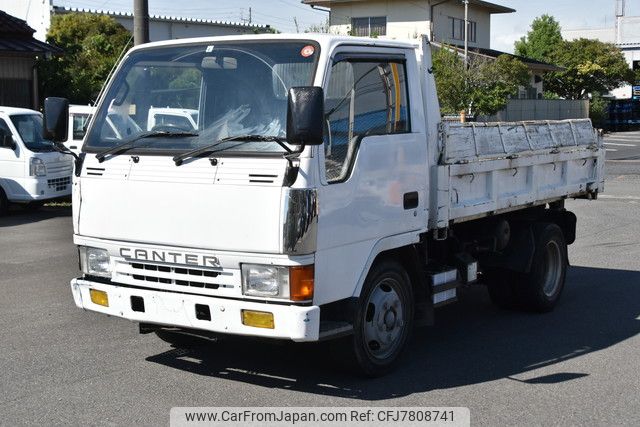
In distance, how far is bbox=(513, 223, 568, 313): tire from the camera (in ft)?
30.4

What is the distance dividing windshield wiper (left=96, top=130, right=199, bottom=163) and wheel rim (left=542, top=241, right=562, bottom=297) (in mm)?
4308

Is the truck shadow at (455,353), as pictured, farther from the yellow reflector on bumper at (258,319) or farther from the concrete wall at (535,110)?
the concrete wall at (535,110)

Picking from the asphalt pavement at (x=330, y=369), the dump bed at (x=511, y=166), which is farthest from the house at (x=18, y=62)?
the dump bed at (x=511, y=166)

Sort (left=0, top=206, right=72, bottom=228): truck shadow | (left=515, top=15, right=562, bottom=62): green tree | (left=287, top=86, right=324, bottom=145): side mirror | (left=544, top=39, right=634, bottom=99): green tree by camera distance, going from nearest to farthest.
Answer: (left=287, top=86, right=324, bottom=145): side mirror → (left=0, top=206, right=72, bottom=228): truck shadow → (left=544, top=39, right=634, bottom=99): green tree → (left=515, top=15, right=562, bottom=62): green tree

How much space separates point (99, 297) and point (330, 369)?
175 centimetres

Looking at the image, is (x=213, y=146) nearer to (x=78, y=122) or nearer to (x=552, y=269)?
(x=552, y=269)

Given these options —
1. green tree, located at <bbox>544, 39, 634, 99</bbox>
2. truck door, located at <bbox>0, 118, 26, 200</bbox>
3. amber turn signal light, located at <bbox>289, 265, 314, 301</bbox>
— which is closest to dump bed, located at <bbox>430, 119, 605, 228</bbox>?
amber turn signal light, located at <bbox>289, 265, 314, 301</bbox>

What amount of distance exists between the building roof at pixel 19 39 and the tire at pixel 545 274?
17.2m

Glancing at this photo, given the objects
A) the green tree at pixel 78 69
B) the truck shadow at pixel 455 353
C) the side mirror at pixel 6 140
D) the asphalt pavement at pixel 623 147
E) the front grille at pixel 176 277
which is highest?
the green tree at pixel 78 69

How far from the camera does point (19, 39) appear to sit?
2466 cm

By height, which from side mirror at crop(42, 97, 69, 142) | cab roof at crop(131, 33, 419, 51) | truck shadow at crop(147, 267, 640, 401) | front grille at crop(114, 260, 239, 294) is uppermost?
cab roof at crop(131, 33, 419, 51)

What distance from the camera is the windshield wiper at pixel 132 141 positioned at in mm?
6758

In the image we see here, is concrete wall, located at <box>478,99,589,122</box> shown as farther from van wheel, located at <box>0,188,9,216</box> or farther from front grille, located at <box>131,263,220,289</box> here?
front grille, located at <box>131,263,220,289</box>

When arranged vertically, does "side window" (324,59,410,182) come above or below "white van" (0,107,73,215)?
above
